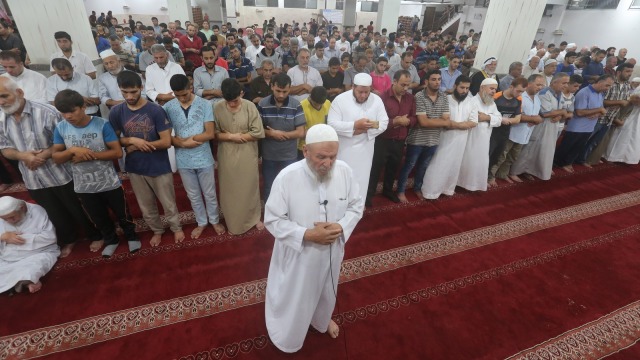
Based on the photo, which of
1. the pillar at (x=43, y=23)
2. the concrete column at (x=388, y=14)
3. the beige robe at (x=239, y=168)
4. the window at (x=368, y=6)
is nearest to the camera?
the beige robe at (x=239, y=168)

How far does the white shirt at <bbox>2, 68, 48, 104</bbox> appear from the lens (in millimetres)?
3588

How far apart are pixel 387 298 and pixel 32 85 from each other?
14.7 ft

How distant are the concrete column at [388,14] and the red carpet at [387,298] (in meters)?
10.6

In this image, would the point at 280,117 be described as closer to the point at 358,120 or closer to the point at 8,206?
the point at 358,120

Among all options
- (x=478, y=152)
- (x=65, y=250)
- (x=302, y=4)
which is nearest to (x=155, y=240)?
(x=65, y=250)

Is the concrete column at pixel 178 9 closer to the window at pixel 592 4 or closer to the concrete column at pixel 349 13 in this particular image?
the concrete column at pixel 349 13

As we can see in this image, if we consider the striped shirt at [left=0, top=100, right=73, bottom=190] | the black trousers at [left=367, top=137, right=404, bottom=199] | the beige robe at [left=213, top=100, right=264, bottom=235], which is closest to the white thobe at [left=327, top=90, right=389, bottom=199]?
the black trousers at [left=367, top=137, right=404, bottom=199]

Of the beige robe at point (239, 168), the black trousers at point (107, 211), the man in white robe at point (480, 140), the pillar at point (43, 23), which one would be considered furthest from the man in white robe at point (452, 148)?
the pillar at point (43, 23)

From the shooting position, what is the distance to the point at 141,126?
2.63 m

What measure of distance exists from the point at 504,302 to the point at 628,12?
1529 centimetres

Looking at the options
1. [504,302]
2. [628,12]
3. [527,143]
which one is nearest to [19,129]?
[504,302]

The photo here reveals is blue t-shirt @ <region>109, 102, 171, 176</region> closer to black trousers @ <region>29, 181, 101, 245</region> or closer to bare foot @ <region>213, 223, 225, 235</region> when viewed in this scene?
black trousers @ <region>29, 181, 101, 245</region>

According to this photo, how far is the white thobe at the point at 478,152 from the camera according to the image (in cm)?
400

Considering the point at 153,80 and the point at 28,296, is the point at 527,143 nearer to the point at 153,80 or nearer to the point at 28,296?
the point at 153,80
